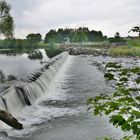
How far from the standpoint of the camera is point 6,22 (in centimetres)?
5784

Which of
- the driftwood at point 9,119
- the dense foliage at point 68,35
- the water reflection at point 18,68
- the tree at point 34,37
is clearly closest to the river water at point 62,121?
the driftwood at point 9,119

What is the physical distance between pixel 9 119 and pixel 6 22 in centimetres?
4898

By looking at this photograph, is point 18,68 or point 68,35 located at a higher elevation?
point 68,35

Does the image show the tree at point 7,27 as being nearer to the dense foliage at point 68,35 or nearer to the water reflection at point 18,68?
the water reflection at point 18,68

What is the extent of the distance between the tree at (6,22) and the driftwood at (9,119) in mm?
47696

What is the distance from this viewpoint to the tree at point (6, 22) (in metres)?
57.5

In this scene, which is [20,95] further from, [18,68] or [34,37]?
[34,37]

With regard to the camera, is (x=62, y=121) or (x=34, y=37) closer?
(x=62, y=121)

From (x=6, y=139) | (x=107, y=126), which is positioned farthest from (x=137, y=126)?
(x=107, y=126)

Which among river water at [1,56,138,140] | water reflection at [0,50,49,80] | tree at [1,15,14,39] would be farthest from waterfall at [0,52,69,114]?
tree at [1,15,14,39]

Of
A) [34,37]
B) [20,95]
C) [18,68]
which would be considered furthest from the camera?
[34,37]

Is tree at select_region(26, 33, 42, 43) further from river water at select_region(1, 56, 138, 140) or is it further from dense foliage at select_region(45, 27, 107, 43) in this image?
river water at select_region(1, 56, 138, 140)

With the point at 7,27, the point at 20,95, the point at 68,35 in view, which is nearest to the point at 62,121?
the point at 20,95

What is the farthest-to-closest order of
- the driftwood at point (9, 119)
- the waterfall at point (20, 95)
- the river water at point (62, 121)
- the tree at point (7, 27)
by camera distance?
the tree at point (7, 27) < the waterfall at point (20, 95) < the river water at point (62, 121) < the driftwood at point (9, 119)
